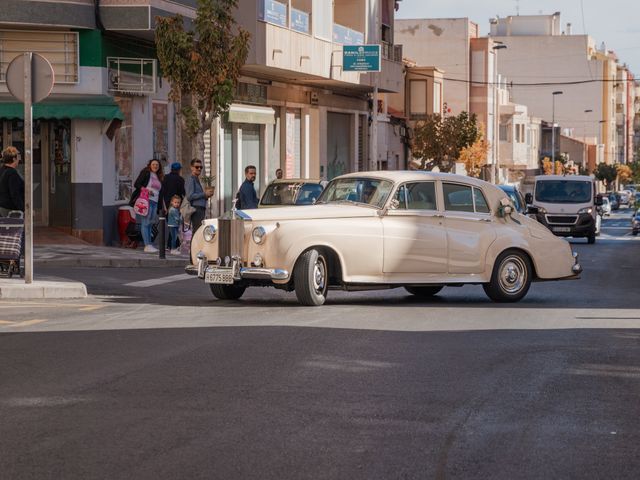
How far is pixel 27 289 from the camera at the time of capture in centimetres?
1672

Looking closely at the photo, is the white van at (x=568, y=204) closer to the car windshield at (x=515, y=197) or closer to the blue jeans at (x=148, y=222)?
the car windshield at (x=515, y=197)

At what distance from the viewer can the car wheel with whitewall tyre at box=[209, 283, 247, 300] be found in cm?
1677

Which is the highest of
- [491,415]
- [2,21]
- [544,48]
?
[544,48]

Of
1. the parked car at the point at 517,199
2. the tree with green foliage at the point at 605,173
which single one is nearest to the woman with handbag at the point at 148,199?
the parked car at the point at 517,199

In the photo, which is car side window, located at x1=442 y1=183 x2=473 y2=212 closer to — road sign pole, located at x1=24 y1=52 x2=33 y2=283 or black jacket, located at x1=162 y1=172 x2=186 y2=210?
road sign pole, located at x1=24 y1=52 x2=33 y2=283

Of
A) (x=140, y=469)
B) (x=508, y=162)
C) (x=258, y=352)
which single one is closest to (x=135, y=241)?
(x=258, y=352)

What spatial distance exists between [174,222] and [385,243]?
34.4 feet

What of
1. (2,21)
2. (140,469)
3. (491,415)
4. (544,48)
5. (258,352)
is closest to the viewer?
(140,469)

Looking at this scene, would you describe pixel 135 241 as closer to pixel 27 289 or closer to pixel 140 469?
pixel 27 289

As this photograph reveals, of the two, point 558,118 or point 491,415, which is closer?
point 491,415

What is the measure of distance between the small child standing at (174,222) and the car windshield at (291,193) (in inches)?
75.8

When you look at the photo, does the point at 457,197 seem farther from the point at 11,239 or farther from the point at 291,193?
the point at 291,193

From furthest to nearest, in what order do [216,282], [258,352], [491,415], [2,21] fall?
1. [2,21]
2. [216,282]
3. [258,352]
4. [491,415]

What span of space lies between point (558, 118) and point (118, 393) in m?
142
